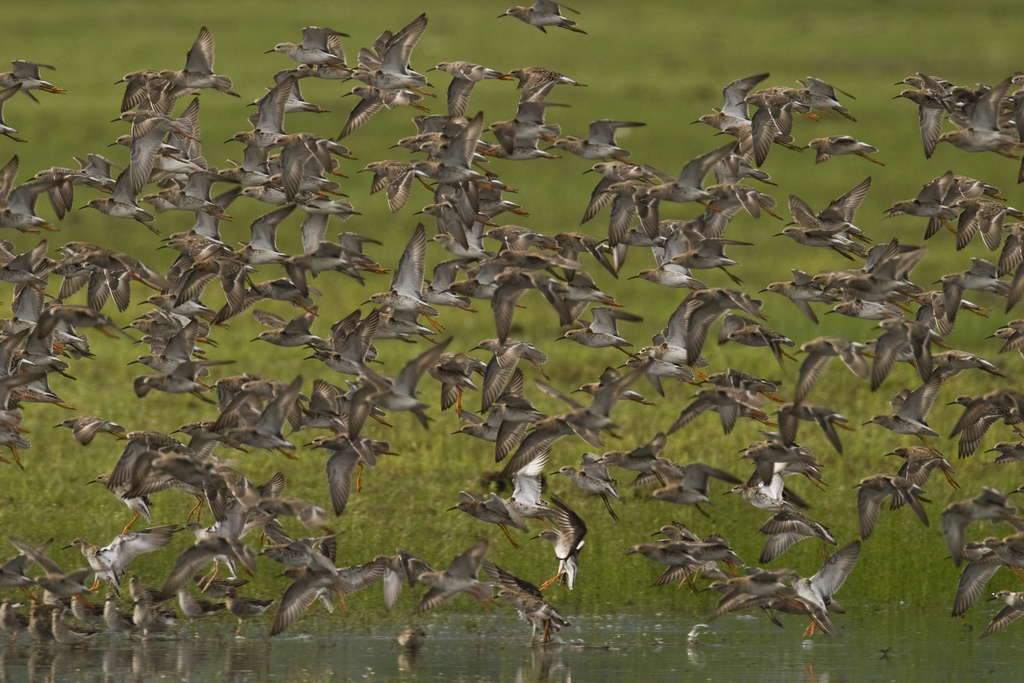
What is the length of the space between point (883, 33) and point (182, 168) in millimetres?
62867

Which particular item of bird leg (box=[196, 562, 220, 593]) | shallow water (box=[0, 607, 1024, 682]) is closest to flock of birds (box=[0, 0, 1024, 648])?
bird leg (box=[196, 562, 220, 593])

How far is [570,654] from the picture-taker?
2048 centimetres

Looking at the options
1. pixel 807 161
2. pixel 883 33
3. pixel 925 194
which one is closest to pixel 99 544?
pixel 925 194

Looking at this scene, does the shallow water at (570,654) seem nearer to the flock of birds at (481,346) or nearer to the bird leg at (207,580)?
the flock of birds at (481,346)

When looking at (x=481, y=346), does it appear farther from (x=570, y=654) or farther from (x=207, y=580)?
(x=207, y=580)

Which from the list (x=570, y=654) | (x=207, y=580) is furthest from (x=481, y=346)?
(x=207, y=580)

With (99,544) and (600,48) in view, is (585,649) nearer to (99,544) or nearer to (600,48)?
(99,544)

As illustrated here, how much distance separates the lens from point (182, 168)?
859 inches

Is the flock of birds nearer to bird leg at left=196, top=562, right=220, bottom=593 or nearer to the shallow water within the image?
bird leg at left=196, top=562, right=220, bottom=593

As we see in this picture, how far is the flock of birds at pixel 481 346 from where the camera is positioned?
18.8m

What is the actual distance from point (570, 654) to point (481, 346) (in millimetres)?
5106

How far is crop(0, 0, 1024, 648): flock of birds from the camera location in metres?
18.8

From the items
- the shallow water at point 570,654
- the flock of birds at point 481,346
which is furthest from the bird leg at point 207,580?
the shallow water at point 570,654

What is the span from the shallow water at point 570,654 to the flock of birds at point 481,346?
0.54 metres
